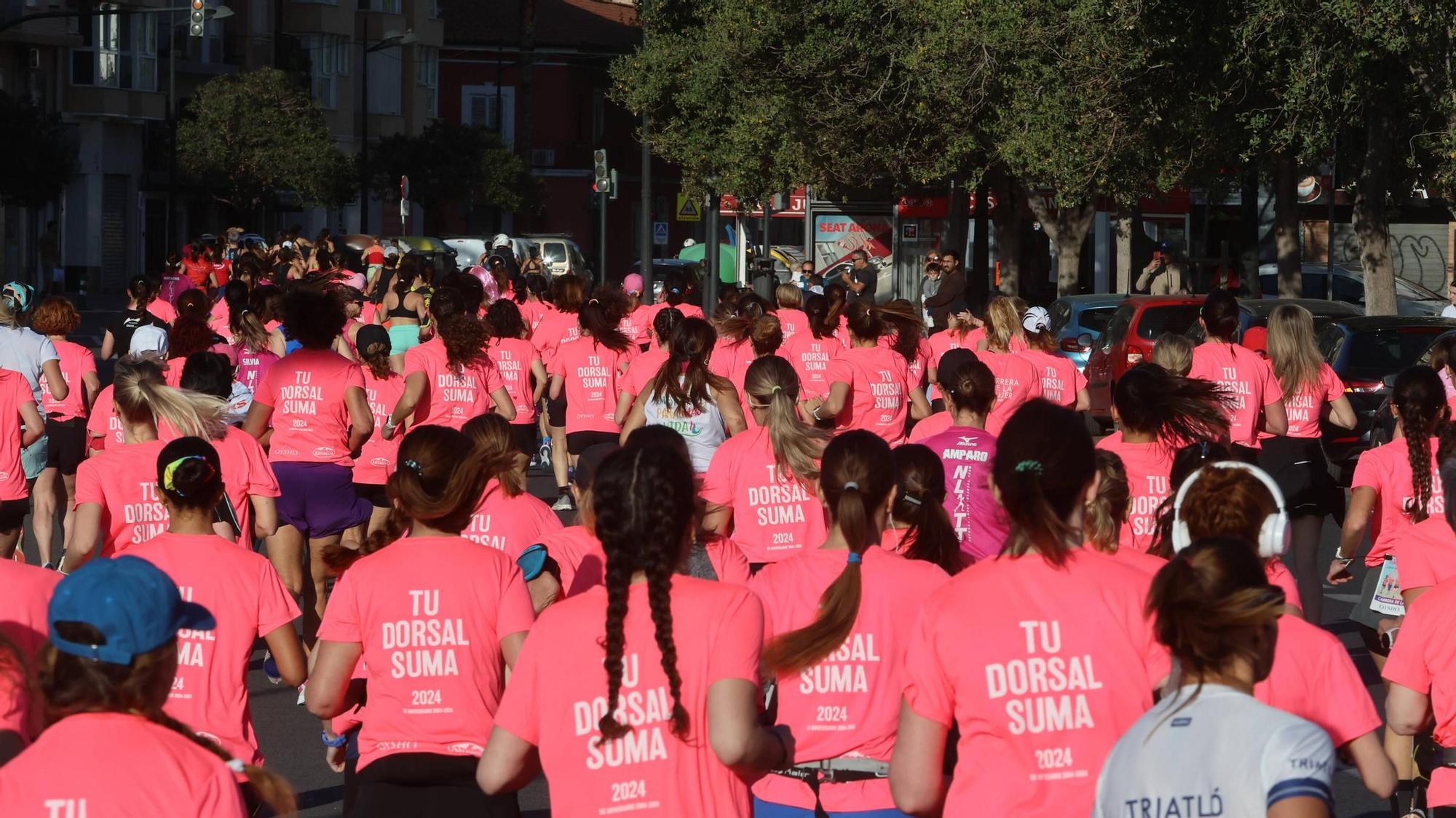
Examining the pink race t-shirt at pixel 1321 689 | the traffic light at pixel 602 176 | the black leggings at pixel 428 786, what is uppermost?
the traffic light at pixel 602 176

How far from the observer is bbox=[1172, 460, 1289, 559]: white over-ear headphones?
413 centimetres

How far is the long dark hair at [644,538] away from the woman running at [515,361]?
8.03m

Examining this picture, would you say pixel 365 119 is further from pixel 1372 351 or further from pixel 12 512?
pixel 12 512

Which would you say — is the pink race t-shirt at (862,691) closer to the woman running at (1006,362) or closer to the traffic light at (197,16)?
the woman running at (1006,362)

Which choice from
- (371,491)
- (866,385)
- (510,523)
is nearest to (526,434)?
(371,491)

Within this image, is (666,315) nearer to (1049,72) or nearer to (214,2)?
(1049,72)

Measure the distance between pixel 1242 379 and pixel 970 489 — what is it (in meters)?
2.84

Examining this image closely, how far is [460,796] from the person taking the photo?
470 cm

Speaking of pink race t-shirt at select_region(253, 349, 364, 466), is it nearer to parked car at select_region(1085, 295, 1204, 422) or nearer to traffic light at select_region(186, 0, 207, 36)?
parked car at select_region(1085, 295, 1204, 422)

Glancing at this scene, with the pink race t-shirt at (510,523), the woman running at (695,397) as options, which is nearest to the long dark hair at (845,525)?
the pink race t-shirt at (510,523)

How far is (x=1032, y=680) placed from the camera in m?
3.75

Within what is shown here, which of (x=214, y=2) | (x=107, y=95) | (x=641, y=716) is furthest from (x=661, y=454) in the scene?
(x=214, y=2)

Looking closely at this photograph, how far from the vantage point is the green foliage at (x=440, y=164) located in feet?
191

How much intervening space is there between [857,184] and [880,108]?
2.69 metres
